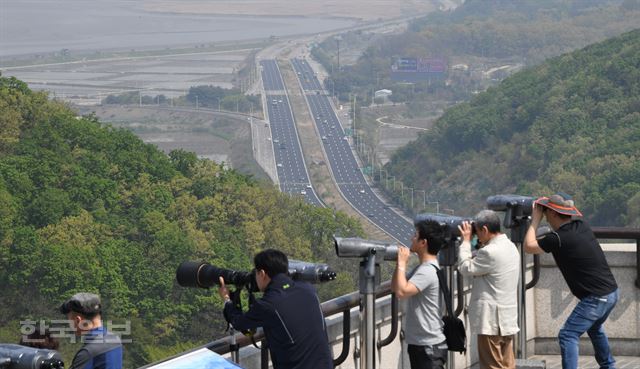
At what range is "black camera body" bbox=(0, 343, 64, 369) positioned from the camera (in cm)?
644

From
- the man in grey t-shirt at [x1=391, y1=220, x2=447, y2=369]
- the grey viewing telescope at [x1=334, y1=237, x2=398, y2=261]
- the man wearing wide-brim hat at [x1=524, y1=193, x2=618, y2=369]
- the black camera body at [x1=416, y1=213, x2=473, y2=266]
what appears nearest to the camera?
the grey viewing telescope at [x1=334, y1=237, x2=398, y2=261]

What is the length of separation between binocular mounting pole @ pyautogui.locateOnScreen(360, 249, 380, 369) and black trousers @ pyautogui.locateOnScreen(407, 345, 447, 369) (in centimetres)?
39

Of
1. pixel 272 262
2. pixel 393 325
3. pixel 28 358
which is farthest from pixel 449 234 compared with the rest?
pixel 28 358

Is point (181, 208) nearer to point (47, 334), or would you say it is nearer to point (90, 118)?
point (90, 118)

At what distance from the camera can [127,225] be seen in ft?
364

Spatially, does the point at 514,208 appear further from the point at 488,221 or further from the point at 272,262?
the point at 272,262

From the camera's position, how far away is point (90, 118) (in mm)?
135000

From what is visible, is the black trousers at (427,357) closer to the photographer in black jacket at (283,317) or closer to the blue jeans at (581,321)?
the photographer in black jacket at (283,317)

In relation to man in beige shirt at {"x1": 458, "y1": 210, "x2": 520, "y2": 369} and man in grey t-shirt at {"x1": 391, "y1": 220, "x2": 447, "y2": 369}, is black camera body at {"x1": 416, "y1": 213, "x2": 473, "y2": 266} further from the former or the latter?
man in grey t-shirt at {"x1": 391, "y1": 220, "x2": 447, "y2": 369}

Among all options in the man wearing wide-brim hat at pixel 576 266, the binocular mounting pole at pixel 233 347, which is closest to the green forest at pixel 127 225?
the man wearing wide-brim hat at pixel 576 266

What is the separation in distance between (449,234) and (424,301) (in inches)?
39.7

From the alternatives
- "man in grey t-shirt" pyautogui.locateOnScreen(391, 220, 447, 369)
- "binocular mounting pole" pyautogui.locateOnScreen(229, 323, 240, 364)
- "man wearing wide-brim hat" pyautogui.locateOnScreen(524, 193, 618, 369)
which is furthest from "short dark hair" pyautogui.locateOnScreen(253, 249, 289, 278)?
"man wearing wide-brim hat" pyautogui.locateOnScreen(524, 193, 618, 369)

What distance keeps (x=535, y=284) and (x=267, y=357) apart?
14.0ft

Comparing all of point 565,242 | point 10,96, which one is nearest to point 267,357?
point 565,242
